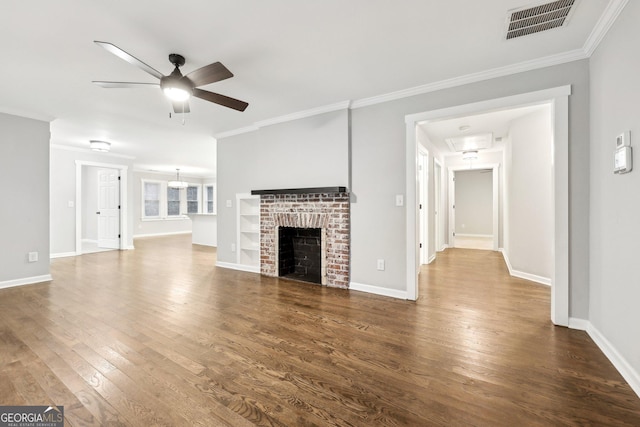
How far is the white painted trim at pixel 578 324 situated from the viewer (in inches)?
98.8

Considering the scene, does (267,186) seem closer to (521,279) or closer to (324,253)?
(324,253)

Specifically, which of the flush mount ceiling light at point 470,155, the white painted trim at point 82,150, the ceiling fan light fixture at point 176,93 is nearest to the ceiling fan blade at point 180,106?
the ceiling fan light fixture at point 176,93

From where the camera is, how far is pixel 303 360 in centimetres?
203

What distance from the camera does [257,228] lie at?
5.04 metres

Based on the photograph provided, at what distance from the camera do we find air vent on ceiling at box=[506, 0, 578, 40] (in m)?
1.97

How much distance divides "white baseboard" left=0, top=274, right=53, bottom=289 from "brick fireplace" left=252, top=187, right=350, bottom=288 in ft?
10.7

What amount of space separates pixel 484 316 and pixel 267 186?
136 inches

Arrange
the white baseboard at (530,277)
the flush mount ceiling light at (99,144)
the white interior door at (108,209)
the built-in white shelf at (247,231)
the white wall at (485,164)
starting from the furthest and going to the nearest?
the white interior door at (108,209) < the white wall at (485,164) < the flush mount ceiling light at (99,144) < the built-in white shelf at (247,231) < the white baseboard at (530,277)

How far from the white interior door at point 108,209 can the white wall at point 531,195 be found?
903 cm

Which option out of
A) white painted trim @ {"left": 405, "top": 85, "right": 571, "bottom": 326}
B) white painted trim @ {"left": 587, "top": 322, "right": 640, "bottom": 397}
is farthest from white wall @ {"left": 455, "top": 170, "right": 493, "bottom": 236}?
white painted trim @ {"left": 587, "top": 322, "right": 640, "bottom": 397}

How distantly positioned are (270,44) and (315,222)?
7.75 ft

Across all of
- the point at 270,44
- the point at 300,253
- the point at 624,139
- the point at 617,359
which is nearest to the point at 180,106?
the point at 270,44

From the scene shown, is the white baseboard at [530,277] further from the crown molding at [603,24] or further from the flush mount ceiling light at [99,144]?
the flush mount ceiling light at [99,144]

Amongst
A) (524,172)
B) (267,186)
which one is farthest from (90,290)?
(524,172)
